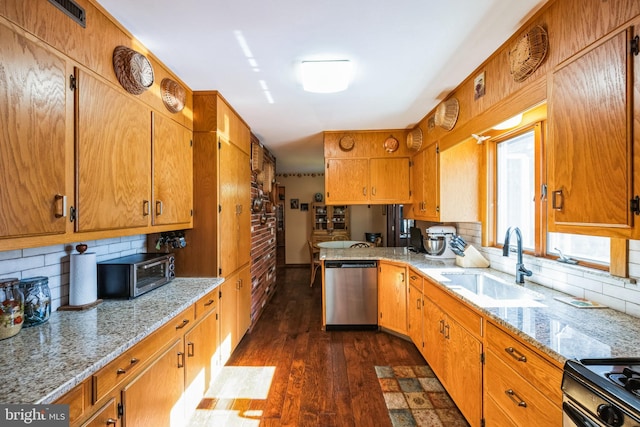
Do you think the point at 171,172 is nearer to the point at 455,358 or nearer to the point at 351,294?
the point at 351,294

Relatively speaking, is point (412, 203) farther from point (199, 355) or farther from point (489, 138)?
point (199, 355)

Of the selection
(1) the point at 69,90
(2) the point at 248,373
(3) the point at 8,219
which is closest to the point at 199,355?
(2) the point at 248,373

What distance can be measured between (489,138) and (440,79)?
0.75 meters

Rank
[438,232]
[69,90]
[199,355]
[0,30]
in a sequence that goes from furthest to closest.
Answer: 1. [438,232]
2. [199,355]
3. [69,90]
4. [0,30]

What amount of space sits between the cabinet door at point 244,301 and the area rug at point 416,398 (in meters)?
1.39

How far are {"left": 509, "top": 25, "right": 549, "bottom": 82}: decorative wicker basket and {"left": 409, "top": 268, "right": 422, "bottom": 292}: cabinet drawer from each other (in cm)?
171

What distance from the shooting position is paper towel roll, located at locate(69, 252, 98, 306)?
1537mm

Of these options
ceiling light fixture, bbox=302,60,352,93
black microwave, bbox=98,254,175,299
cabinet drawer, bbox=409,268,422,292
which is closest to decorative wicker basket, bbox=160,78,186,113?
ceiling light fixture, bbox=302,60,352,93

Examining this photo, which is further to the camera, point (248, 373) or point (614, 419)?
point (248, 373)

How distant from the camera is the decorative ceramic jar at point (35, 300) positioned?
127cm

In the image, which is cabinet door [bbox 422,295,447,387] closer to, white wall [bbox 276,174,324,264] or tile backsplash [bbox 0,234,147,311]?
tile backsplash [bbox 0,234,147,311]

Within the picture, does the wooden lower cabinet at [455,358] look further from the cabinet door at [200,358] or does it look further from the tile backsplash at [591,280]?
the cabinet door at [200,358]

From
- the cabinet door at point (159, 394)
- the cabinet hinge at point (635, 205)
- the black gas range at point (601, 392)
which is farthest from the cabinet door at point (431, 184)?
the cabinet door at point (159, 394)

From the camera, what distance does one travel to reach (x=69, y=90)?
50.8 inches
